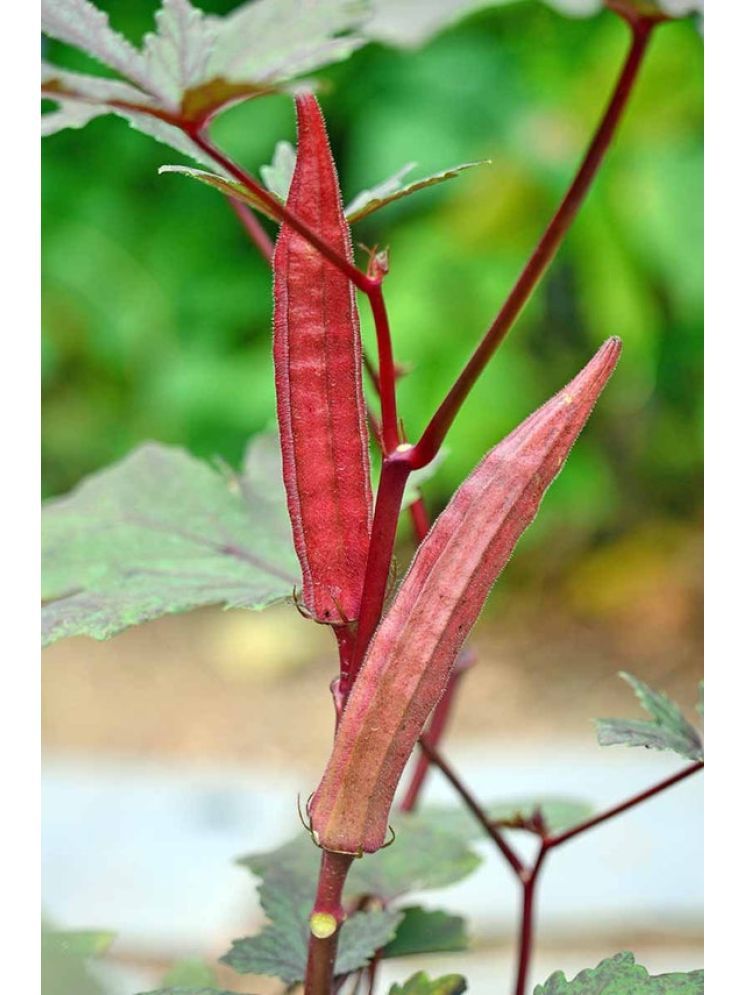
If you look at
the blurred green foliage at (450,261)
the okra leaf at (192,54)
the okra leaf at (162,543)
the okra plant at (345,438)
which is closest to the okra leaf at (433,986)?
the okra plant at (345,438)

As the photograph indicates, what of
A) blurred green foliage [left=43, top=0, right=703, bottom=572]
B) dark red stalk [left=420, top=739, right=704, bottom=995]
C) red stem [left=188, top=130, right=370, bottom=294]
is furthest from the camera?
blurred green foliage [left=43, top=0, right=703, bottom=572]

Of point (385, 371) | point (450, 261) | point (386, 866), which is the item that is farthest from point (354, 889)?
point (450, 261)

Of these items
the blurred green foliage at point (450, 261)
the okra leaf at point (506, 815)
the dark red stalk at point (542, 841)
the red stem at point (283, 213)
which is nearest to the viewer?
the red stem at point (283, 213)

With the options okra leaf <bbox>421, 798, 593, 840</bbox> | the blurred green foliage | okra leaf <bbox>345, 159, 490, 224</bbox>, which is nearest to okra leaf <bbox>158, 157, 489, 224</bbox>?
okra leaf <bbox>345, 159, 490, 224</bbox>

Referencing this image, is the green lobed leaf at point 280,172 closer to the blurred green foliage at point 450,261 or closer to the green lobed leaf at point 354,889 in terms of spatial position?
the green lobed leaf at point 354,889

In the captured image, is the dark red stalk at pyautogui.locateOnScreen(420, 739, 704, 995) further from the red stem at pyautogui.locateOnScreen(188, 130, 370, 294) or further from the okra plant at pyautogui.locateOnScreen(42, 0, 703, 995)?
the red stem at pyautogui.locateOnScreen(188, 130, 370, 294)

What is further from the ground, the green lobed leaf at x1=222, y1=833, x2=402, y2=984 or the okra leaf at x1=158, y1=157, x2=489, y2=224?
the okra leaf at x1=158, y1=157, x2=489, y2=224

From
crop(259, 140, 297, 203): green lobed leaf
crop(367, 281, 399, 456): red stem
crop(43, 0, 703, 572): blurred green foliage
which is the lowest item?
crop(367, 281, 399, 456): red stem
